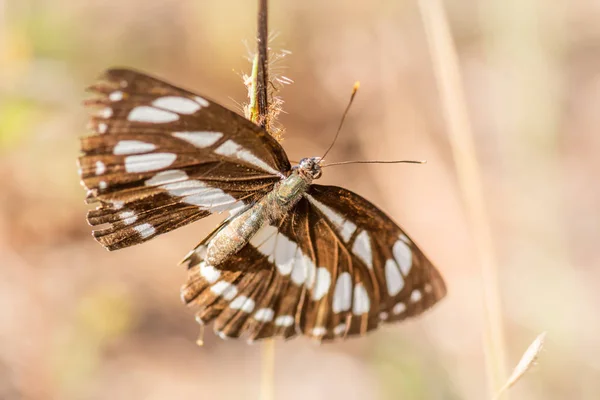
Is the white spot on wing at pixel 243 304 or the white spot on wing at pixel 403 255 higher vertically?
the white spot on wing at pixel 403 255

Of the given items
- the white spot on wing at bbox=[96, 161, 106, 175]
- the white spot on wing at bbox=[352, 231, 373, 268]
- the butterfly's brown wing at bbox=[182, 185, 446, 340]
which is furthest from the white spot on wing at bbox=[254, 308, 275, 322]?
the white spot on wing at bbox=[96, 161, 106, 175]

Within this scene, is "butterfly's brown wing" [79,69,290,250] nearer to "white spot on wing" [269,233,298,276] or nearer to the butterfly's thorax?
the butterfly's thorax

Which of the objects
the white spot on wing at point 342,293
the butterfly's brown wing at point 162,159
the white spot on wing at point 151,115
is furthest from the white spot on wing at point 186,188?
the white spot on wing at point 342,293

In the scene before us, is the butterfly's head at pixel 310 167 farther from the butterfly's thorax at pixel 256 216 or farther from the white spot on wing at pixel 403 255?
the white spot on wing at pixel 403 255

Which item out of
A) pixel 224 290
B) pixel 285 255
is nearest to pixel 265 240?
pixel 285 255

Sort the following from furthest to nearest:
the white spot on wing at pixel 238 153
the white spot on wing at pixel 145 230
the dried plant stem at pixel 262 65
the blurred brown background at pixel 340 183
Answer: the blurred brown background at pixel 340 183, the white spot on wing at pixel 145 230, the white spot on wing at pixel 238 153, the dried plant stem at pixel 262 65
